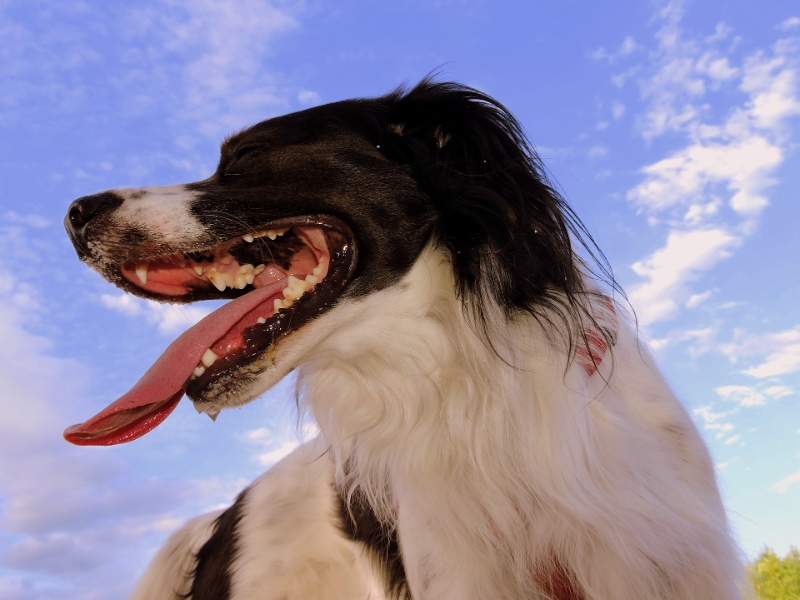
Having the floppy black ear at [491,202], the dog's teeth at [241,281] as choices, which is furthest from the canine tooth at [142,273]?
the floppy black ear at [491,202]

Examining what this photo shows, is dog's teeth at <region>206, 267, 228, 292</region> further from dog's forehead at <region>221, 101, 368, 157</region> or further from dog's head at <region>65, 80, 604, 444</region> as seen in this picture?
dog's forehead at <region>221, 101, 368, 157</region>

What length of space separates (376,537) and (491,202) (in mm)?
1640

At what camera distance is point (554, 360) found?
8.38 ft

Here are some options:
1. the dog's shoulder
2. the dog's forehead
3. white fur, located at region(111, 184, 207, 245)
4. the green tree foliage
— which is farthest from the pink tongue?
the green tree foliage

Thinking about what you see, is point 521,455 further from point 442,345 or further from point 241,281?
point 241,281

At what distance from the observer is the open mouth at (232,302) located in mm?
2609

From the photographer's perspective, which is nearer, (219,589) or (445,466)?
(445,466)

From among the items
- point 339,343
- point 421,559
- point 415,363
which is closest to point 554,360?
point 415,363

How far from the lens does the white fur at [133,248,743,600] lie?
251 cm

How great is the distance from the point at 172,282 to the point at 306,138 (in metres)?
0.83

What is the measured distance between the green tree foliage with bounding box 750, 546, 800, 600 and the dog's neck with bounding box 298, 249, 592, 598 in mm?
7034

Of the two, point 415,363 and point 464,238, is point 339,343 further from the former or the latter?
point 464,238

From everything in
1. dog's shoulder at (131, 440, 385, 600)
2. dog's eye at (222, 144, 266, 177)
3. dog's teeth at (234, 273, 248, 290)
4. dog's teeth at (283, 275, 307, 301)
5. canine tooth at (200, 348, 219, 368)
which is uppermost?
dog's eye at (222, 144, 266, 177)

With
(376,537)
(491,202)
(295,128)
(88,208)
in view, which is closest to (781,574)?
(376,537)
